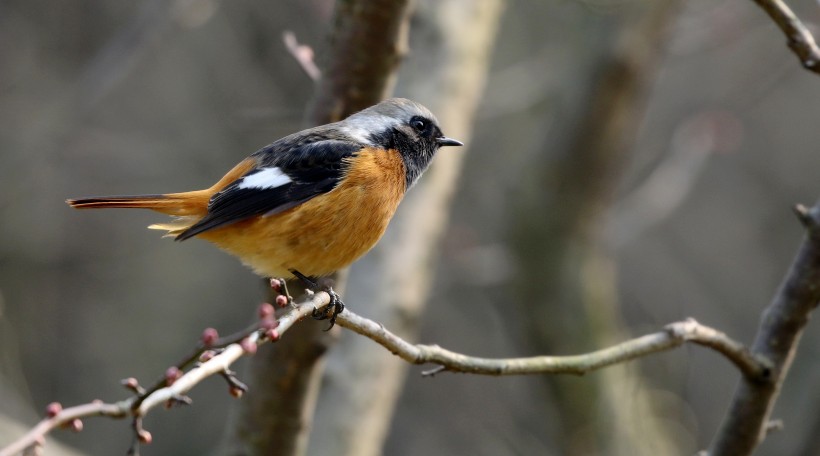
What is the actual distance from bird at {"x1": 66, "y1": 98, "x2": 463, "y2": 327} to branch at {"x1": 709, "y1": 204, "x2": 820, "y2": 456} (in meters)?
1.51

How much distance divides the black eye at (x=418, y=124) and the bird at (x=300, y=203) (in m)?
0.27

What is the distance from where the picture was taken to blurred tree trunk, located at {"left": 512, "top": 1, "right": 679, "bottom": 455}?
20.9 ft

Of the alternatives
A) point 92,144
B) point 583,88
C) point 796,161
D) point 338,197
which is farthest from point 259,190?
point 796,161

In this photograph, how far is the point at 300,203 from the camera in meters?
3.59

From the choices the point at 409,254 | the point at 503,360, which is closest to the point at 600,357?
the point at 503,360

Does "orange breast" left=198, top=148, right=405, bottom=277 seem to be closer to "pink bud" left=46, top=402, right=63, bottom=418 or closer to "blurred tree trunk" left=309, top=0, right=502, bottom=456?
"blurred tree trunk" left=309, top=0, right=502, bottom=456

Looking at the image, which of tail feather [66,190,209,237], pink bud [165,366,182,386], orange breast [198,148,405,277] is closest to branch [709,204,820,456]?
orange breast [198,148,405,277]

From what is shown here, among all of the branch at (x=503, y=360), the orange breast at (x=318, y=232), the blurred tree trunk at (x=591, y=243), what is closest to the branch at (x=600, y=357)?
the branch at (x=503, y=360)

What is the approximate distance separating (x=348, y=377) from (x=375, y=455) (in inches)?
18.5

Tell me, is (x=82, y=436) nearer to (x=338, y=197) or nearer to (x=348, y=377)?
(x=348, y=377)

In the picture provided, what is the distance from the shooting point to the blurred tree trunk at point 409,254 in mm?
4574

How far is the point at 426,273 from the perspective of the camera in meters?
4.90

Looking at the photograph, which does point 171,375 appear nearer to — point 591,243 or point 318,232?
point 318,232

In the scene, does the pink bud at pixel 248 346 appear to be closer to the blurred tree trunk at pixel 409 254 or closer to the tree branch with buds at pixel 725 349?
the tree branch with buds at pixel 725 349
